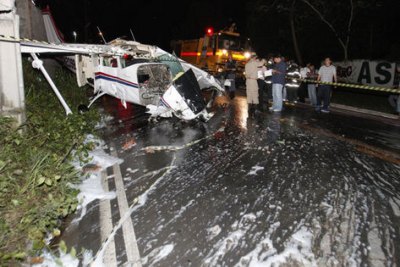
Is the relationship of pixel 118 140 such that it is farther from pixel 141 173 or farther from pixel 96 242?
pixel 96 242

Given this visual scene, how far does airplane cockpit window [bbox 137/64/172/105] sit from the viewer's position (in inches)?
419

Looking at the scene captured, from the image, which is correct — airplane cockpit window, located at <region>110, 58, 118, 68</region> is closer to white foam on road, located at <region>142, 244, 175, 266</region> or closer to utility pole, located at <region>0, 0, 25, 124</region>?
utility pole, located at <region>0, 0, 25, 124</region>

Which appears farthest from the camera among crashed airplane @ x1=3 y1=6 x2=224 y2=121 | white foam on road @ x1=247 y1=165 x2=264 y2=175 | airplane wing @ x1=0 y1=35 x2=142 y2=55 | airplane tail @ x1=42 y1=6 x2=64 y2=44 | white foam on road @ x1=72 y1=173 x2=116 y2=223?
airplane tail @ x1=42 y1=6 x2=64 y2=44

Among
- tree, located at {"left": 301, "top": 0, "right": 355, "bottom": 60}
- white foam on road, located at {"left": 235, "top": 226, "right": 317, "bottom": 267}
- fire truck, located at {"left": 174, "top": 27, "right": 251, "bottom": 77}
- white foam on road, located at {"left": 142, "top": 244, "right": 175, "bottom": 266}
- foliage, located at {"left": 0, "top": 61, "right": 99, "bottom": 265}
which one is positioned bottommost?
white foam on road, located at {"left": 235, "top": 226, "right": 317, "bottom": 267}

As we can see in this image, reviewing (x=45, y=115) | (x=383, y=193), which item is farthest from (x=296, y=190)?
(x=45, y=115)

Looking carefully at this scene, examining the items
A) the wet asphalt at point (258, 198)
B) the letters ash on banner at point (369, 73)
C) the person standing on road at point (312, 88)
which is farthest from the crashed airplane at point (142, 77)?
the letters ash on banner at point (369, 73)

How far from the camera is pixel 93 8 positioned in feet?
180

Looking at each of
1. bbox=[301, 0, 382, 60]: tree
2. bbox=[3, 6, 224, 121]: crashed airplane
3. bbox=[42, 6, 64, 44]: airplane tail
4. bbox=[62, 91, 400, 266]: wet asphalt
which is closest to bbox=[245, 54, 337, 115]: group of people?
bbox=[3, 6, 224, 121]: crashed airplane

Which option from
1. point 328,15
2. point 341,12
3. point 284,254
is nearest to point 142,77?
point 284,254

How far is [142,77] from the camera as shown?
12281 millimetres

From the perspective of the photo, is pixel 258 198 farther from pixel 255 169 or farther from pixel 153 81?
pixel 153 81

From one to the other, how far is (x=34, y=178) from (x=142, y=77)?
7795mm

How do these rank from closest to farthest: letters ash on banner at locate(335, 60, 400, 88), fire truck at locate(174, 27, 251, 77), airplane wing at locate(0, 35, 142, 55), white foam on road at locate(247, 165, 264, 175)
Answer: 1. white foam on road at locate(247, 165, 264, 175)
2. airplane wing at locate(0, 35, 142, 55)
3. letters ash on banner at locate(335, 60, 400, 88)
4. fire truck at locate(174, 27, 251, 77)

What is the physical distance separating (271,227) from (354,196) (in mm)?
1648
